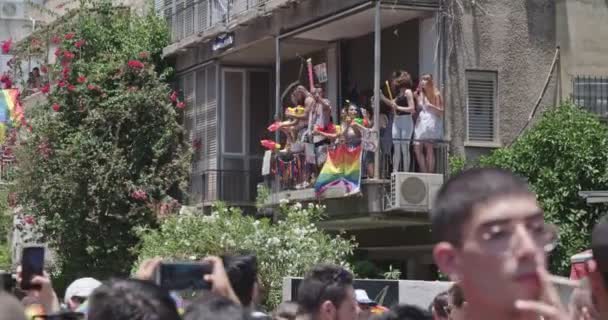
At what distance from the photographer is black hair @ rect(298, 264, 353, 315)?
26.5ft

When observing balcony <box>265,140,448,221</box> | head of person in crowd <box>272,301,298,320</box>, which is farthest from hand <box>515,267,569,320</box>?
balcony <box>265,140,448,221</box>

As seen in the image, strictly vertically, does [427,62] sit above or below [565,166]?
above

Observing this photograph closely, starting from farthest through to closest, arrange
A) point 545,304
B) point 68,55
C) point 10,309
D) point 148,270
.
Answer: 1. point 68,55
2. point 148,270
3. point 10,309
4. point 545,304

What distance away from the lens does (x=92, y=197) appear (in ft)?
90.2

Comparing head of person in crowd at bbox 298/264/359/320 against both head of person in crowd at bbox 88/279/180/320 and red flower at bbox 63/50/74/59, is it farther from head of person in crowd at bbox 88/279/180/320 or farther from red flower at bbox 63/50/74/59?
red flower at bbox 63/50/74/59

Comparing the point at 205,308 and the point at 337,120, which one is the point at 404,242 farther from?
the point at 205,308

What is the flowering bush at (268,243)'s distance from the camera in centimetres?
1961

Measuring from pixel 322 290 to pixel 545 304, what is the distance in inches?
176

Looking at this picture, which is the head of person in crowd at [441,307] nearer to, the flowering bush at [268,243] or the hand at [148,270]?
the hand at [148,270]

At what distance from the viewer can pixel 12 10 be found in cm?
4422

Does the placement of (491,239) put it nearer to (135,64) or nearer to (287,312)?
(287,312)

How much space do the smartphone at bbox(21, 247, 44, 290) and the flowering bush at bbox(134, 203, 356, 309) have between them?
1239 centimetres

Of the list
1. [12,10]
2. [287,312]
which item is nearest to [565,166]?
[287,312]

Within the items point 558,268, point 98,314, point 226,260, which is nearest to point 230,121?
point 558,268
